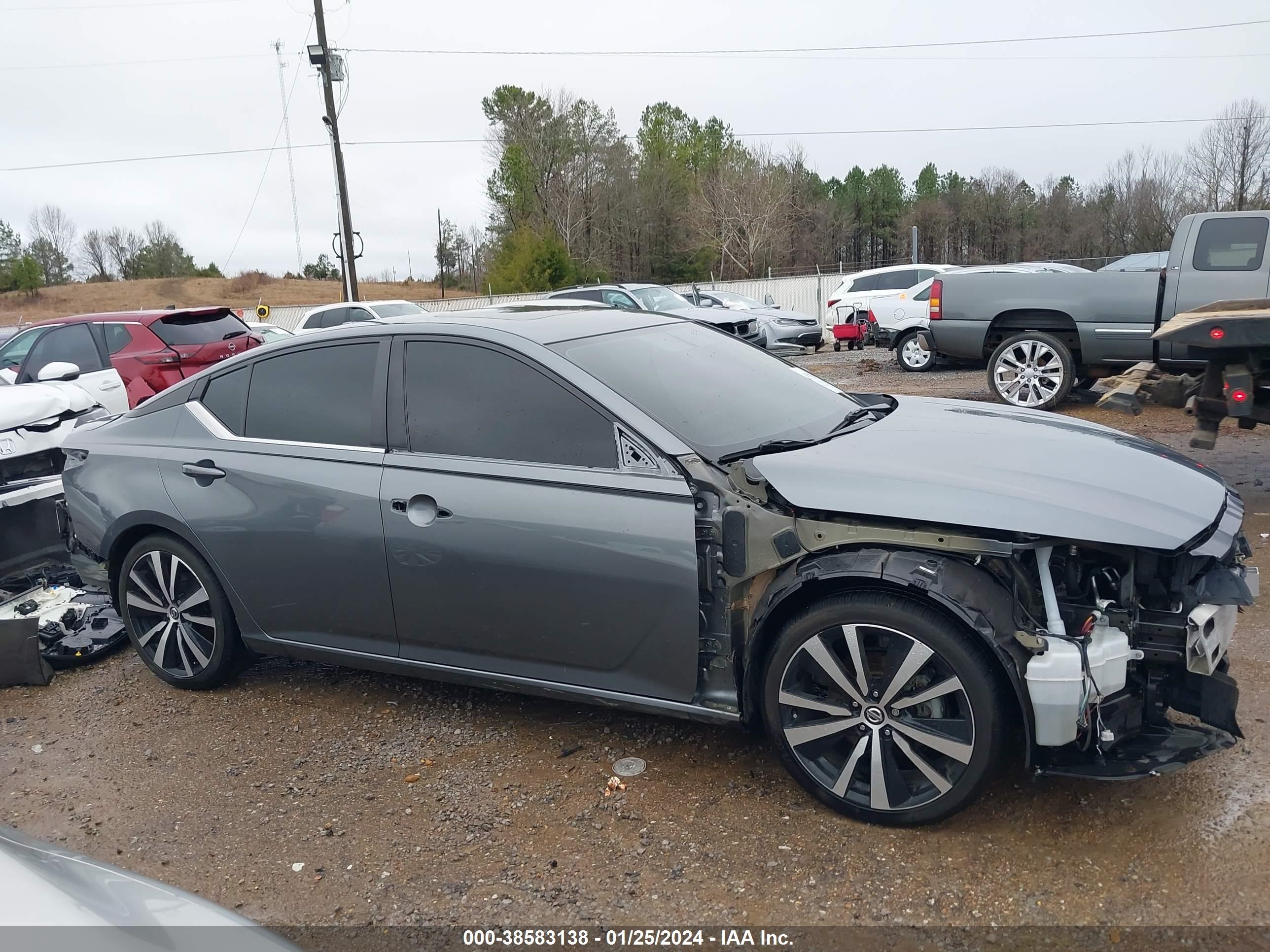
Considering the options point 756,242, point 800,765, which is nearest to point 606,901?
point 800,765

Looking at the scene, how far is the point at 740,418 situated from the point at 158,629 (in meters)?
2.96

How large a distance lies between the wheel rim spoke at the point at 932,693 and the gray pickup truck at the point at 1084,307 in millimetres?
6610

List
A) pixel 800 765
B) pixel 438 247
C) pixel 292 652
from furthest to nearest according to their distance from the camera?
pixel 438 247, pixel 292 652, pixel 800 765

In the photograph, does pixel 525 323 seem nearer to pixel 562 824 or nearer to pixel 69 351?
pixel 562 824

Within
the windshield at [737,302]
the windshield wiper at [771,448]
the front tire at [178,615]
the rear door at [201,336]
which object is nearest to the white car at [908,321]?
the windshield at [737,302]

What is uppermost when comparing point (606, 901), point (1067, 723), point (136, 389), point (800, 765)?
point (136, 389)

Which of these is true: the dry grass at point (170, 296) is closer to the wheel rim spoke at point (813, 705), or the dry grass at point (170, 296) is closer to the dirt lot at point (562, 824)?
the dirt lot at point (562, 824)

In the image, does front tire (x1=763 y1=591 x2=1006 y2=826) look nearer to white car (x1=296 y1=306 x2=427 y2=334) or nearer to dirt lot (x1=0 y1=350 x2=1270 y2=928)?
dirt lot (x1=0 y1=350 x2=1270 y2=928)

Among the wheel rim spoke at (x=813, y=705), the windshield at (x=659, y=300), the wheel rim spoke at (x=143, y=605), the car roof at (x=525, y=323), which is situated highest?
the windshield at (x=659, y=300)

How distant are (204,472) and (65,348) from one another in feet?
27.6

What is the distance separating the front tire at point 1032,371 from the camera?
34.3ft

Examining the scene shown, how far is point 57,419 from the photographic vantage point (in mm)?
5957

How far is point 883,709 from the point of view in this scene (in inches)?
122

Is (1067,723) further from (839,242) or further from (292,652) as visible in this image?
(839,242)
